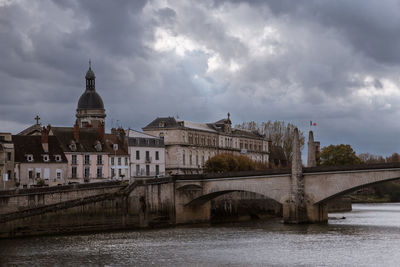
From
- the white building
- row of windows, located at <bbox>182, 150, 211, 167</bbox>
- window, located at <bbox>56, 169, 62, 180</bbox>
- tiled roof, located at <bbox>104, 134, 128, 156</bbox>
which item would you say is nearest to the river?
window, located at <bbox>56, 169, 62, 180</bbox>

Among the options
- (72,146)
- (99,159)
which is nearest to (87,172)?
(99,159)

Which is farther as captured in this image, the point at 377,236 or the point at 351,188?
the point at 351,188

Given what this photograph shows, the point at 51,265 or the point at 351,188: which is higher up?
the point at 351,188

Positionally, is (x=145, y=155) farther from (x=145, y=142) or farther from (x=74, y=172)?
(x=74, y=172)

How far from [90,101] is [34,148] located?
159 feet

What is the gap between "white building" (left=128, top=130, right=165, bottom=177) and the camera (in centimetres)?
9094

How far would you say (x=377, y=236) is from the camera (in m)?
56.4

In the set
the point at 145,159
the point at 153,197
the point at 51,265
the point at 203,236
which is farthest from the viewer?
the point at 145,159

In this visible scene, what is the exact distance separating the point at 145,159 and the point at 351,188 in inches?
1367

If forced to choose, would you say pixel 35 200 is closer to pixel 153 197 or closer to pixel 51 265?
pixel 153 197

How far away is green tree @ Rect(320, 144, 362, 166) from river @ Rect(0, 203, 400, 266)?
48.1 meters

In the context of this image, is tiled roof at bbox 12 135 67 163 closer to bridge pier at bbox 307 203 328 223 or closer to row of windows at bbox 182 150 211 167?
bridge pier at bbox 307 203 328 223

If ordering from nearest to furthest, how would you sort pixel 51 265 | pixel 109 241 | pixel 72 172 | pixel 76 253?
pixel 51 265, pixel 76 253, pixel 109 241, pixel 72 172

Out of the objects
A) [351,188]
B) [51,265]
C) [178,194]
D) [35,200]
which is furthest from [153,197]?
[51,265]
